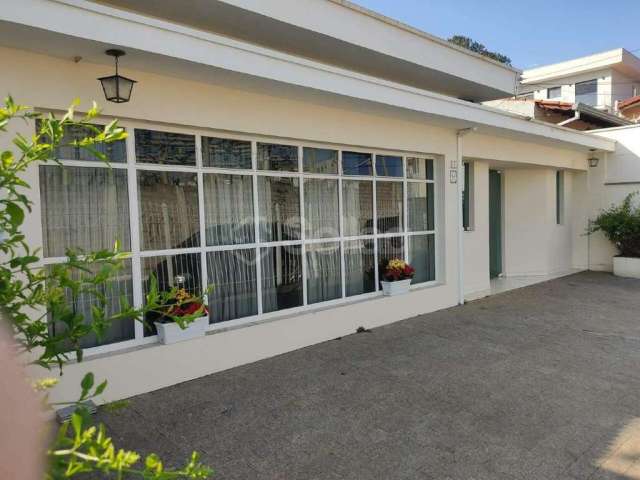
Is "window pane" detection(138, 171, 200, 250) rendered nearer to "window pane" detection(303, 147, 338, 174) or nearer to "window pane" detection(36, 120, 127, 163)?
"window pane" detection(36, 120, 127, 163)

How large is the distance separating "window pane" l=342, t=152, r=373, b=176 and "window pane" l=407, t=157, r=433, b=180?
98 centimetres

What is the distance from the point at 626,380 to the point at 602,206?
8.60 m

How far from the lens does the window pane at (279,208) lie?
19.1 ft

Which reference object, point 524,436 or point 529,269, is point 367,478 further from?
point 529,269

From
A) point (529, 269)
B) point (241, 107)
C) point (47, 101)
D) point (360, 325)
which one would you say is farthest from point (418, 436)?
point (529, 269)

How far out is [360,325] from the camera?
6.76 meters

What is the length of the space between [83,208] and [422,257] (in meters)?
5.49

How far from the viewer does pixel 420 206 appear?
26.7ft

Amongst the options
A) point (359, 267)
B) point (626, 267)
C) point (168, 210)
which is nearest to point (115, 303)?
point (168, 210)

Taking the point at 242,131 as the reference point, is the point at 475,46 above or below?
above

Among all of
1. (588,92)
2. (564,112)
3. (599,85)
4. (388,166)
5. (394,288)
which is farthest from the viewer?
(588,92)

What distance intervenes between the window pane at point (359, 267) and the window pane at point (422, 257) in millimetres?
1000

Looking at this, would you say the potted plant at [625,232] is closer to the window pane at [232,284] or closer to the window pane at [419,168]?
the window pane at [419,168]

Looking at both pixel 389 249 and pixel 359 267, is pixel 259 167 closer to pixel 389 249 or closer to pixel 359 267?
pixel 359 267
